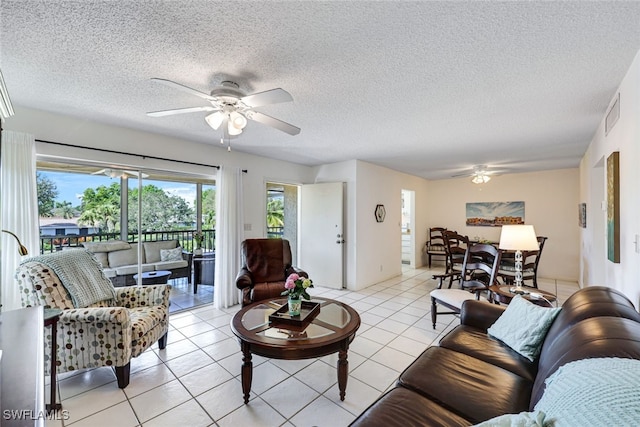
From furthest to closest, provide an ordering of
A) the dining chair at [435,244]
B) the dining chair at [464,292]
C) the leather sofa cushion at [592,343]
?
the dining chair at [435,244]
the dining chair at [464,292]
the leather sofa cushion at [592,343]

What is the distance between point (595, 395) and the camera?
750 mm

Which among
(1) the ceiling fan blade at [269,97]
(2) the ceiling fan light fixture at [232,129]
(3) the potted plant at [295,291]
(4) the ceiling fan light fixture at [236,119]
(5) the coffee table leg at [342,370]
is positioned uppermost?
(1) the ceiling fan blade at [269,97]

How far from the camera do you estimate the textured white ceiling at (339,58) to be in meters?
1.28

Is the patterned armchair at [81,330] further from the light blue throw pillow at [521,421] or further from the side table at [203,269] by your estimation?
the light blue throw pillow at [521,421]

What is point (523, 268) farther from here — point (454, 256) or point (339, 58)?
point (339, 58)

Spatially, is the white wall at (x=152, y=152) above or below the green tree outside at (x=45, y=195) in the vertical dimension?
above

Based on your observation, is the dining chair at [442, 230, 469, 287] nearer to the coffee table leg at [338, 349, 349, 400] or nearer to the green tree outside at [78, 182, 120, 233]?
the coffee table leg at [338, 349, 349, 400]

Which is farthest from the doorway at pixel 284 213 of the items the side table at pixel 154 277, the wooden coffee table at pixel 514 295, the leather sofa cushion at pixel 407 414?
the leather sofa cushion at pixel 407 414

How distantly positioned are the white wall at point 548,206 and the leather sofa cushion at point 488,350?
4995 millimetres

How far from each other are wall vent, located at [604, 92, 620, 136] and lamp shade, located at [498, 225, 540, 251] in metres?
1.04

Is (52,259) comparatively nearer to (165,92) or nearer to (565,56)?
(165,92)

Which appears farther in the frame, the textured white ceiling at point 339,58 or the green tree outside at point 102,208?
the green tree outside at point 102,208

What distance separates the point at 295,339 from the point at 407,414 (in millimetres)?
854

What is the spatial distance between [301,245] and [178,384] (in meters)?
3.26
